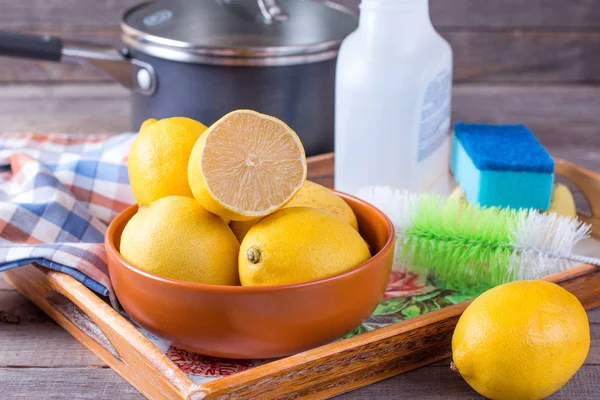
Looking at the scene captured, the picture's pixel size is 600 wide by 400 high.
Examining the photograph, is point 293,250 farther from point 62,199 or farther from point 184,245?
point 62,199

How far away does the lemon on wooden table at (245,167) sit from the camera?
47cm

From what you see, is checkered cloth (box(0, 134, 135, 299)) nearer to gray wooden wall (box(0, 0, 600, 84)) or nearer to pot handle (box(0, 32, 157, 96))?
pot handle (box(0, 32, 157, 96))

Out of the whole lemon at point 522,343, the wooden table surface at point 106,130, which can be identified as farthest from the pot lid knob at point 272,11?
the whole lemon at point 522,343

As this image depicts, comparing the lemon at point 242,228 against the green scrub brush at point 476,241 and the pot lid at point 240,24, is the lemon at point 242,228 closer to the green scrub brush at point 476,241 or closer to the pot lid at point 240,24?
the green scrub brush at point 476,241

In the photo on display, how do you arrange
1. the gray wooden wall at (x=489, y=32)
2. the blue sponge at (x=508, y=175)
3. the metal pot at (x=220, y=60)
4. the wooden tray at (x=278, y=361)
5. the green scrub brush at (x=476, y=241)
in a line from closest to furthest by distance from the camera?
the wooden tray at (x=278, y=361), the green scrub brush at (x=476, y=241), the blue sponge at (x=508, y=175), the metal pot at (x=220, y=60), the gray wooden wall at (x=489, y=32)

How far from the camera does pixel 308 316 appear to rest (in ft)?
1.54

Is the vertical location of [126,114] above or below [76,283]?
below

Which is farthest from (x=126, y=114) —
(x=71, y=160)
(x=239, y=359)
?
(x=239, y=359)

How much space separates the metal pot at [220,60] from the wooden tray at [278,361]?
32 cm

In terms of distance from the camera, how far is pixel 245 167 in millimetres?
476

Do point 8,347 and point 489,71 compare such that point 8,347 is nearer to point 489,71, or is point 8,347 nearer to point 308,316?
point 308,316

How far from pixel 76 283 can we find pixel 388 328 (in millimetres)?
225

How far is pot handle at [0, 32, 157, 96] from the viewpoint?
2.82 feet

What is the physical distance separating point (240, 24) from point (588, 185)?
0.46 m
